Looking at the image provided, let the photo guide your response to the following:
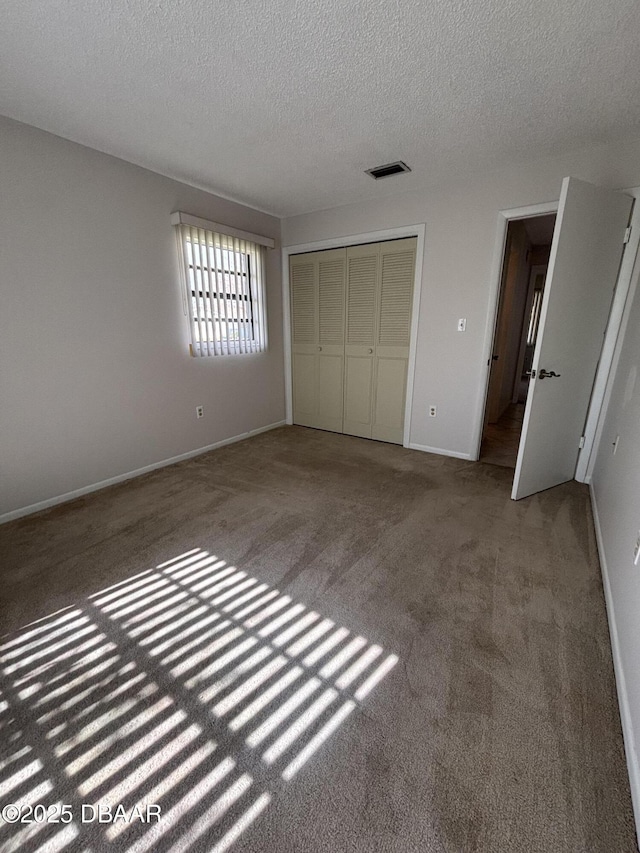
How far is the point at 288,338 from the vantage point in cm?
430

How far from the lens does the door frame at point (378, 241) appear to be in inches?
128

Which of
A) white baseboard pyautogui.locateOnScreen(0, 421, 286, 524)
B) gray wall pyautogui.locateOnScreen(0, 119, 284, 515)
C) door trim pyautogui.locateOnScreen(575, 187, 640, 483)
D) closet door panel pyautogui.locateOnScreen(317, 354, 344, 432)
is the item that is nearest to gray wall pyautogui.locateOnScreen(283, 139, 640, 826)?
door trim pyautogui.locateOnScreen(575, 187, 640, 483)

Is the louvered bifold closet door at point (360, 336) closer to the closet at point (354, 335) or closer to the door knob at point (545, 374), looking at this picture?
the closet at point (354, 335)

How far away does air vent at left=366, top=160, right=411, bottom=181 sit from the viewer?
2.66m

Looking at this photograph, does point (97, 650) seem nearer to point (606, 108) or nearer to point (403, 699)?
point (403, 699)

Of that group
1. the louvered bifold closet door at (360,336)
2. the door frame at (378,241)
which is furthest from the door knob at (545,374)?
the louvered bifold closet door at (360,336)

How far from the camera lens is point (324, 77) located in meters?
1.72

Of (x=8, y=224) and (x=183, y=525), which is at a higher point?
(x=8, y=224)

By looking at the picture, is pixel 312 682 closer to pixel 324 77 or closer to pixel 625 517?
pixel 625 517

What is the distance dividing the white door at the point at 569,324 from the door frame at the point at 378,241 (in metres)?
1.27

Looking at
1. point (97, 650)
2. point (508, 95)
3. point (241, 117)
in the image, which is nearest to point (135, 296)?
point (241, 117)

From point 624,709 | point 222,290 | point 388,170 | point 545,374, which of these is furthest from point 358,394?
point 624,709

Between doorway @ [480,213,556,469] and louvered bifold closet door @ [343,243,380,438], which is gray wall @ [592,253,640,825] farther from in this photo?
louvered bifold closet door @ [343,243,380,438]

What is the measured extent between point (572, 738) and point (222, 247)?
3.91 meters
